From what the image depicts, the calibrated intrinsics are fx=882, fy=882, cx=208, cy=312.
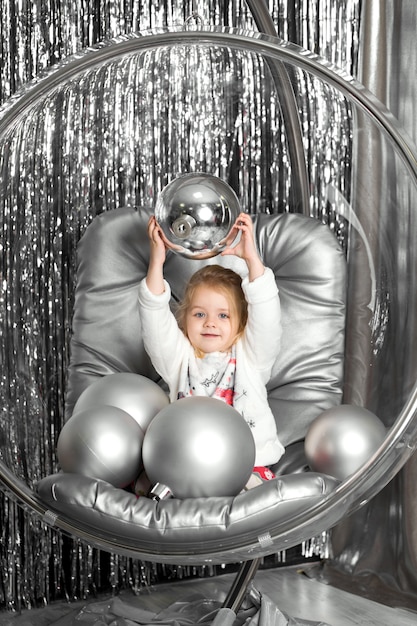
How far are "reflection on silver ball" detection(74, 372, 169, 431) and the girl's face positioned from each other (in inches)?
5.0

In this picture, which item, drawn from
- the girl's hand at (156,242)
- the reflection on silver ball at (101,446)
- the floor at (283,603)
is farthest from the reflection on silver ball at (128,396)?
the floor at (283,603)

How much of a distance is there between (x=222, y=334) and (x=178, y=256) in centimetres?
18

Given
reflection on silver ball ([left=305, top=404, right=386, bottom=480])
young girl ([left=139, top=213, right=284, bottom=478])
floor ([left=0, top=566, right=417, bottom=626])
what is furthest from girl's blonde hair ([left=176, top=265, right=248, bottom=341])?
floor ([left=0, top=566, right=417, bottom=626])

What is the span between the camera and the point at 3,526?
2068mm

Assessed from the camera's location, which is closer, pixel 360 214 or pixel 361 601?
pixel 360 214

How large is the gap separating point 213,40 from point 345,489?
31.9 inches

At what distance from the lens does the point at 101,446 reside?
4.71 ft

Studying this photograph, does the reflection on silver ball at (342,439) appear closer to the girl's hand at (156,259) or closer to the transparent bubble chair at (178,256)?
the transparent bubble chair at (178,256)

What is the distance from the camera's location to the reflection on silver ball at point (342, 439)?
1.47 m

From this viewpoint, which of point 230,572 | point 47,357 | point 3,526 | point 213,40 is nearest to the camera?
point 213,40

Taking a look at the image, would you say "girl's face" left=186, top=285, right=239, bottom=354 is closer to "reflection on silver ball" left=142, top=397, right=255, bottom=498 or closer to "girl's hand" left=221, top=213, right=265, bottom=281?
"girl's hand" left=221, top=213, right=265, bottom=281

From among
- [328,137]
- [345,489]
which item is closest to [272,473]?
[345,489]

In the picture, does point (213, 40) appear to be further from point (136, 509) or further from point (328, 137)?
point (136, 509)

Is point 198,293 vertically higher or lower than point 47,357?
higher
